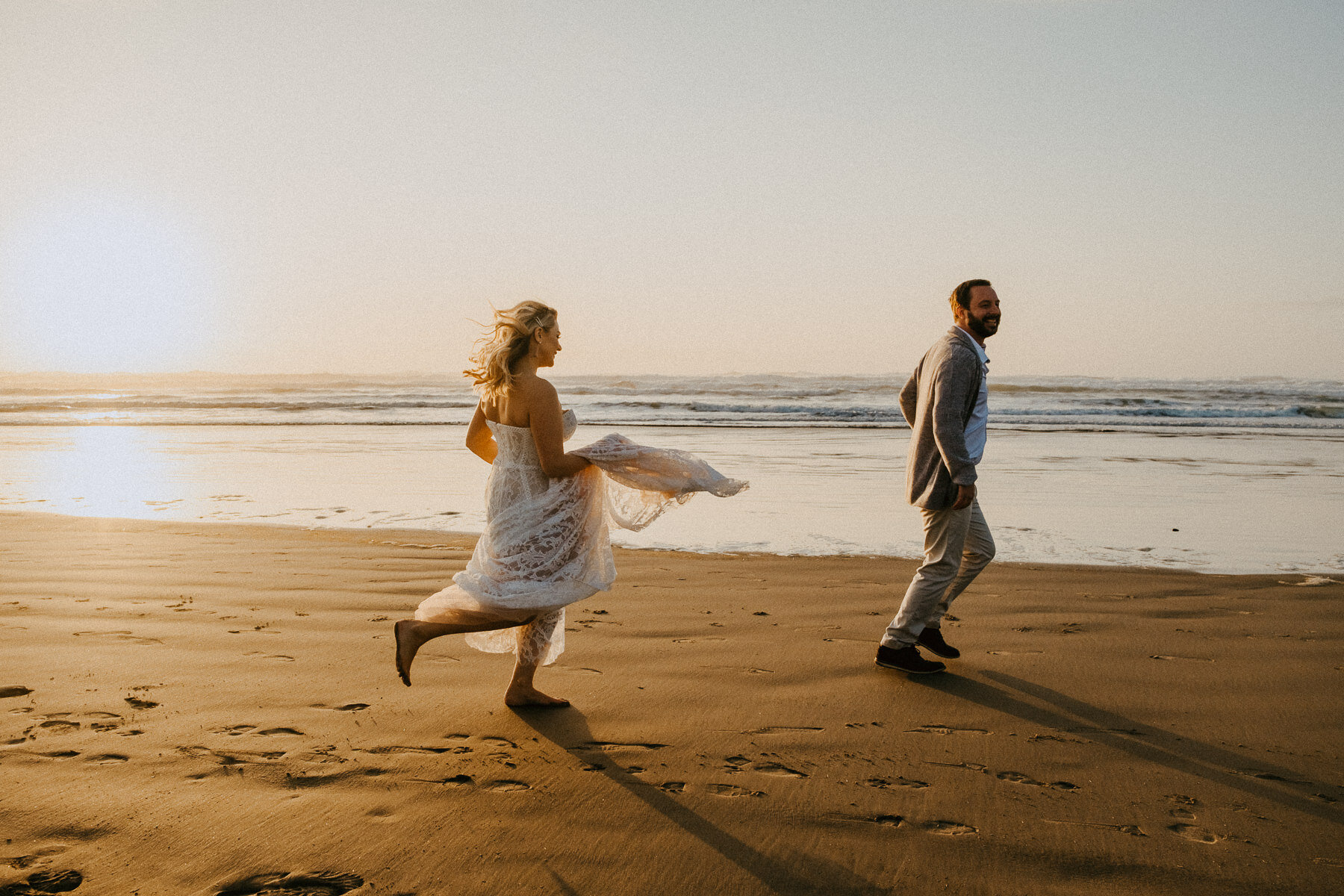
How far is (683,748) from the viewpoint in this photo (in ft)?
11.1

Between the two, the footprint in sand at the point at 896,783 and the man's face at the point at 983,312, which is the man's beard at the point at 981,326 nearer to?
the man's face at the point at 983,312

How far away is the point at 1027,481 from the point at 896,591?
6.04 m

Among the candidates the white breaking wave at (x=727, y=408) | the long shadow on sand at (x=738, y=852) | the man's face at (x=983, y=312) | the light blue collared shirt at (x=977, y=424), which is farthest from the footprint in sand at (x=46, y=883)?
the white breaking wave at (x=727, y=408)

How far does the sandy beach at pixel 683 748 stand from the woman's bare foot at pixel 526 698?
7cm

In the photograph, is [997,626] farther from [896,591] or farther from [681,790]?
[681,790]

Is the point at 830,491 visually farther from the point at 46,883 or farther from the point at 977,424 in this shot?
the point at 46,883

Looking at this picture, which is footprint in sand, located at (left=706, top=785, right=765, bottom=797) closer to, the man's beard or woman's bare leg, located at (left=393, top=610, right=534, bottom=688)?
woman's bare leg, located at (left=393, top=610, right=534, bottom=688)

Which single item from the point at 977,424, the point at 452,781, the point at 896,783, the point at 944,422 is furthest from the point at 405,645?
the point at 977,424

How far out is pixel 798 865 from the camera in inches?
101

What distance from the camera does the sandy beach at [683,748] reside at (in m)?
2.56

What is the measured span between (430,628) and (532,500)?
2.20ft

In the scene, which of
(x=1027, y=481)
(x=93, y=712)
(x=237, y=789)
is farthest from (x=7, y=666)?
(x=1027, y=481)

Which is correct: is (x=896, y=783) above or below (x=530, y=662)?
below

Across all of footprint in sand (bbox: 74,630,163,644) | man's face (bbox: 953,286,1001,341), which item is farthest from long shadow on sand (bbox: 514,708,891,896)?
man's face (bbox: 953,286,1001,341)
